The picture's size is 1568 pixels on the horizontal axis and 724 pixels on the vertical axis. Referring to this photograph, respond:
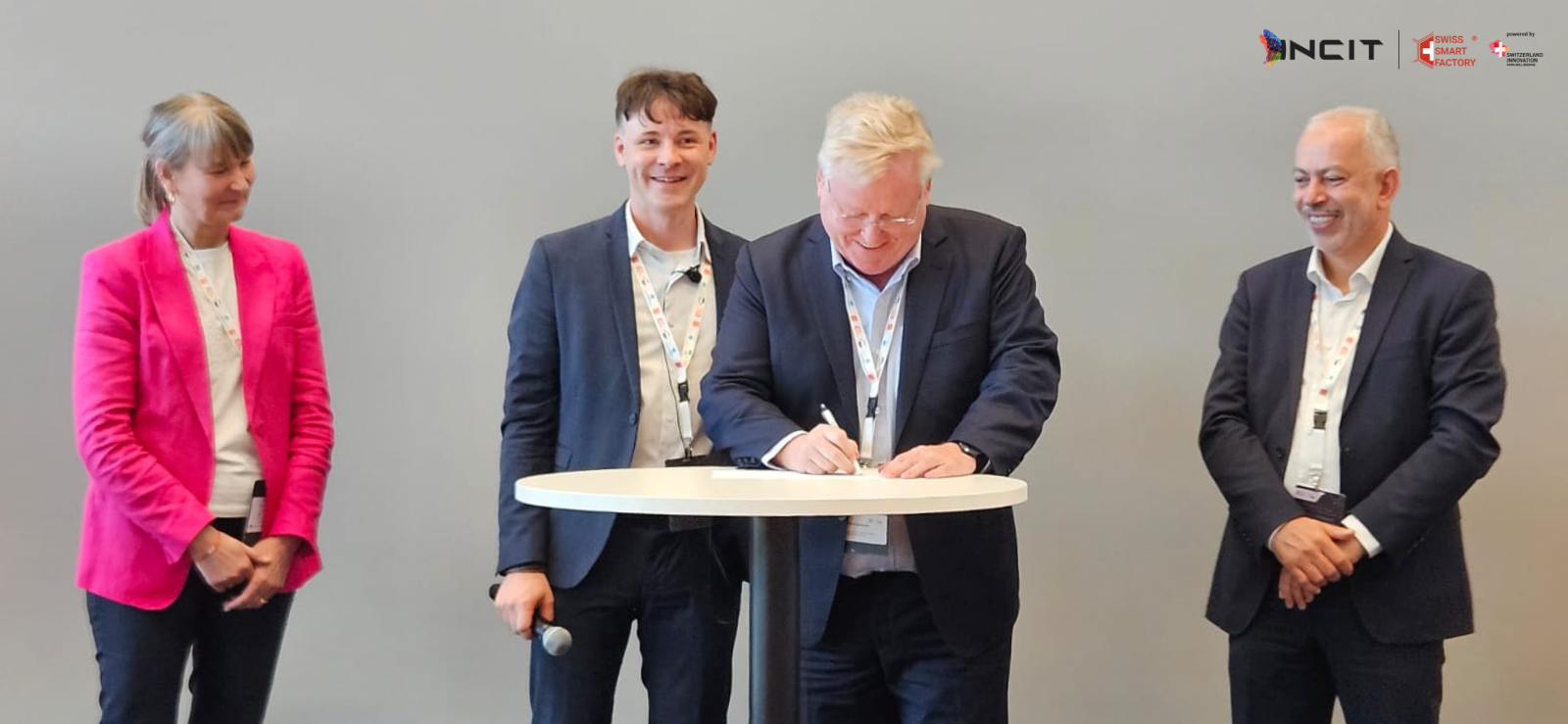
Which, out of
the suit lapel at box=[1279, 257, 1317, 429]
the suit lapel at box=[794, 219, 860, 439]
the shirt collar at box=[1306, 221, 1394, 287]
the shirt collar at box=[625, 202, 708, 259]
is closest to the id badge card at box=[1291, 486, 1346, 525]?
the suit lapel at box=[1279, 257, 1317, 429]

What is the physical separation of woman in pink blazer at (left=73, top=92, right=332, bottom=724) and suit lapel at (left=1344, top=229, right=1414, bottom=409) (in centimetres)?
210

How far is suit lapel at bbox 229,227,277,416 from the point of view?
2.62 m

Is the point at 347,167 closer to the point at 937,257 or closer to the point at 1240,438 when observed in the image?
the point at 937,257

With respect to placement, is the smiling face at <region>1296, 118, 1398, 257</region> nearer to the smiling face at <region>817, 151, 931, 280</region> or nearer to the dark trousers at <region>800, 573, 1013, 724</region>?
the smiling face at <region>817, 151, 931, 280</region>

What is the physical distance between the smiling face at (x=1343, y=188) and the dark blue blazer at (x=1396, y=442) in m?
0.07

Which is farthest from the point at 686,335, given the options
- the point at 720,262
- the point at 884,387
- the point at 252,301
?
the point at 252,301

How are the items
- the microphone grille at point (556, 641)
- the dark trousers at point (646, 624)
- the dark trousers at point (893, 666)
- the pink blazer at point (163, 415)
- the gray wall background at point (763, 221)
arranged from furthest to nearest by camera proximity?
the gray wall background at point (763, 221)
the pink blazer at point (163, 415)
the dark trousers at point (646, 624)
the dark trousers at point (893, 666)
the microphone grille at point (556, 641)

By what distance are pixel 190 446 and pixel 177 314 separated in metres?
0.26

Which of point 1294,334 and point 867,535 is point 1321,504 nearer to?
point 1294,334

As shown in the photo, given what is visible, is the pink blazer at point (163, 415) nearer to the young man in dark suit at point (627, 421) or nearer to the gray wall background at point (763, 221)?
the young man in dark suit at point (627, 421)

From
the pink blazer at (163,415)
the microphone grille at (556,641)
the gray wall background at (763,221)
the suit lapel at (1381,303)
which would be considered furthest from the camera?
the gray wall background at (763,221)

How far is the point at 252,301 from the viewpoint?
2.67m

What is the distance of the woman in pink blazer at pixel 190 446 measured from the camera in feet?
8.05

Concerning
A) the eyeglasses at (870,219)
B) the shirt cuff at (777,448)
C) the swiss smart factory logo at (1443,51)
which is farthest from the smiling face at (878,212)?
the swiss smart factory logo at (1443,51)
